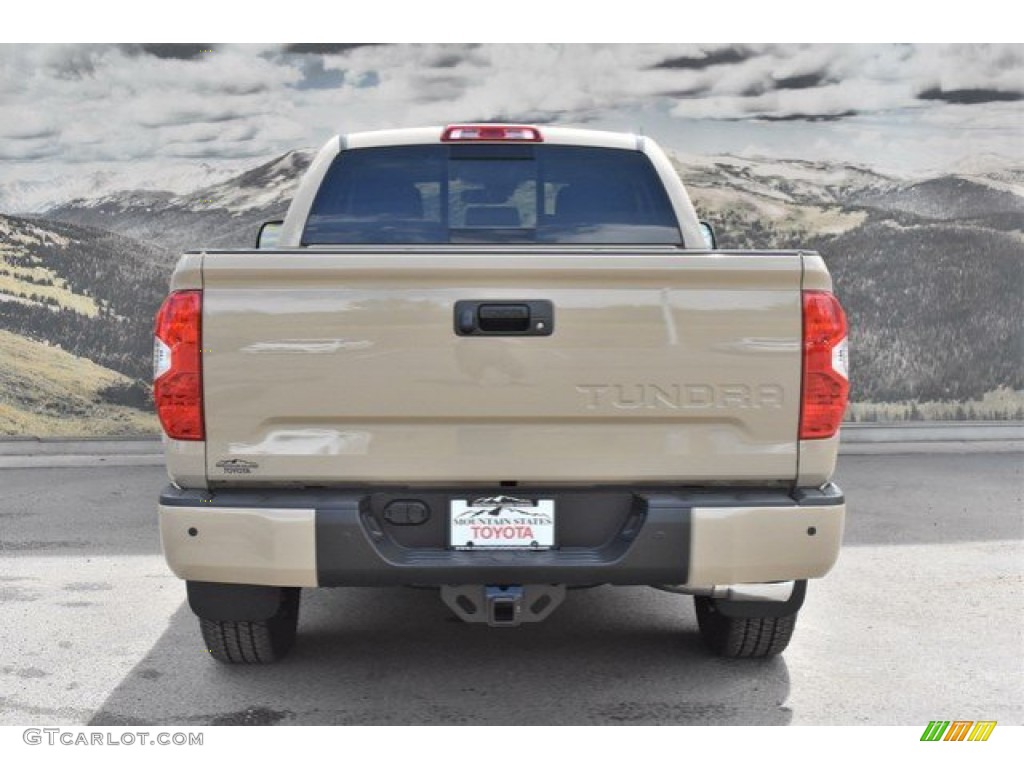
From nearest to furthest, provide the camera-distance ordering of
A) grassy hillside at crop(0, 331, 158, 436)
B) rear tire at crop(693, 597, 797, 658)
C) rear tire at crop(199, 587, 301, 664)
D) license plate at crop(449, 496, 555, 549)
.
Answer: license plate at crop(449, 496, 555, 549) → rear tire at crop(199, 587, 301, 664) → rear tire at crop(693, 597, 797, 658) → grassy hillside at crop(0, 331, 158, 436)

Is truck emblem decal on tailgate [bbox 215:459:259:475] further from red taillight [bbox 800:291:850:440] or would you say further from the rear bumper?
red taillight [bbox 800:291:850:440]

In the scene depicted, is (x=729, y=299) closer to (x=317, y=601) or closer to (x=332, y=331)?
(x=332, y=331)

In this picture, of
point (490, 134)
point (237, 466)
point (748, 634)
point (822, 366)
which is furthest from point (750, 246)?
point (237, 466)

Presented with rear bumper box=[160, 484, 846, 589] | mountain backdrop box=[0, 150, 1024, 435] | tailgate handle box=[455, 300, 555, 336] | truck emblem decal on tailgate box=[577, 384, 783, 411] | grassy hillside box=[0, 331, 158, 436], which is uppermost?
tailgate handle box=[455, 300, 555, 336]

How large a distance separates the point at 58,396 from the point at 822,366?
876 cm

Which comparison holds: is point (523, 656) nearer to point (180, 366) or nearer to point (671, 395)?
point (671, 395)

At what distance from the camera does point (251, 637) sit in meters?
4.47

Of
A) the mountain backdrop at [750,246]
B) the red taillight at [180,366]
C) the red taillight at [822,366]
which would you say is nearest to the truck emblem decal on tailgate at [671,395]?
the red taillight at [822,366]

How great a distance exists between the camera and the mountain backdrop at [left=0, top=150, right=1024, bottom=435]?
428 inches

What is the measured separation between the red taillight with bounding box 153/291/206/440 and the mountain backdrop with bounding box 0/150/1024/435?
24.2 feet

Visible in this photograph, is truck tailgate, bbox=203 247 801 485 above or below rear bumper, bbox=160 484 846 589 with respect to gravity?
above

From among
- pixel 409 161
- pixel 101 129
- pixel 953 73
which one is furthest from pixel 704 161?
pixel 409 161
